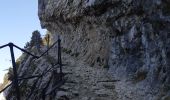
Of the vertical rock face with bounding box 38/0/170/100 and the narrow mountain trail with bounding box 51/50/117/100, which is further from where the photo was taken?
the narrow mountain trail with bounding box 51/50/117/100

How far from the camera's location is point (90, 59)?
14.3 metres

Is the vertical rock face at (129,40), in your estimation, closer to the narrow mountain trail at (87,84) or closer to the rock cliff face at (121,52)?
the rock cliff face at (121,52)

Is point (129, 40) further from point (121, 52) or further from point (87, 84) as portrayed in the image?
point (87, 84)

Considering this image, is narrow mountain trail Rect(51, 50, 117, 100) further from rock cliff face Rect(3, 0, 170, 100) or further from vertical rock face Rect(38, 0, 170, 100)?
vertical rock face Rect(38, 0, 170, 100)

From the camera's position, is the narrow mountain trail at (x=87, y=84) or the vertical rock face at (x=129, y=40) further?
the narrow mountain trail at (x=87, y=84)

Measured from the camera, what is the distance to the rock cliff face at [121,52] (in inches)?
386

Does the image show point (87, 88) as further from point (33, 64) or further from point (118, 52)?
point (33, 64)

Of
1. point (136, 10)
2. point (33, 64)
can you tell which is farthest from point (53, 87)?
point (33, 64)

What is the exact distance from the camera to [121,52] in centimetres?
1206

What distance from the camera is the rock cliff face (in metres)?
9.81

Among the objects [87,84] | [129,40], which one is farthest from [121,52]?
[87,84]

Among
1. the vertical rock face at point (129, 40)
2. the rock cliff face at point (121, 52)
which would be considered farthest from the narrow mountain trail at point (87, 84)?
the vertical rock face at point (129, 40)

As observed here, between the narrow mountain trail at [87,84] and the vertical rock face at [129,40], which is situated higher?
the vertical rock face at [129,40]

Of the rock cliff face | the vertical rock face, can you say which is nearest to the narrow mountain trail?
the rock cliff face
